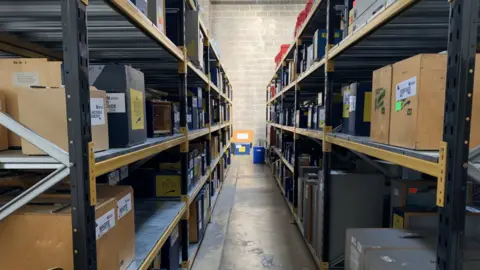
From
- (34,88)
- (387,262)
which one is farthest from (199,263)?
(34,88)

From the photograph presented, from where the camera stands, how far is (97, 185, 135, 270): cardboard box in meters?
1.01

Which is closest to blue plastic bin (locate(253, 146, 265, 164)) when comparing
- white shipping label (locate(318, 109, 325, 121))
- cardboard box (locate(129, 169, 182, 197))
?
white shipping label (locate(318, 109, 325, 121))

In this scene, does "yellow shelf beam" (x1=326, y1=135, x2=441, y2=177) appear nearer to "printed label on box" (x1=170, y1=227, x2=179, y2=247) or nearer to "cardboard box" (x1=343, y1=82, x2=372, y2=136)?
"cardboard box" (x1=343, y1=82, x2=372, y2=136)

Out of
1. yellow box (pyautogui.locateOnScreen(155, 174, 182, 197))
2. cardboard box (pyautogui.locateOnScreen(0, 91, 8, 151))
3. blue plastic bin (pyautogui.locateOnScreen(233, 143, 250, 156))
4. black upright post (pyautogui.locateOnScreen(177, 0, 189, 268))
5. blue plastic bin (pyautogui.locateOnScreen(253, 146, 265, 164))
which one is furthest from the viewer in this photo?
blue plastic bin (pyautogui.locateOnScreen(233, 143, 250, 156))

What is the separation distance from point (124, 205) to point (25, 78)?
54 cm

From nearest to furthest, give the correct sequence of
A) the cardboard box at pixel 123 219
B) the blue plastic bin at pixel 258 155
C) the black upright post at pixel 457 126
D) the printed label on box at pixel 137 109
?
the black upright post at pixel 457 126
the cardboard box at pixel 123 219
the printed label on box at pixel 137 109
the blue plastic bin at pixel 258 155

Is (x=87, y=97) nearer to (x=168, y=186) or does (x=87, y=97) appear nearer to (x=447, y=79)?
(x=447, y=79)

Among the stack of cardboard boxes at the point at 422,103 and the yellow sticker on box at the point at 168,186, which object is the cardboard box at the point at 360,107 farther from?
the yellow sticker on box at the point at 168,186

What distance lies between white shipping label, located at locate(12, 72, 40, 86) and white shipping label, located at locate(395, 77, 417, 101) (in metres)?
1.23

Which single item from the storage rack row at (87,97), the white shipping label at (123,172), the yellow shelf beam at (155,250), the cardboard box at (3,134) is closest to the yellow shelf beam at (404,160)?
the storage rack row at (87,97)

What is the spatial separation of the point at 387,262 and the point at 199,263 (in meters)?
1.59

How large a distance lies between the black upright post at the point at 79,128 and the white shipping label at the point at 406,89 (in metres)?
0.97

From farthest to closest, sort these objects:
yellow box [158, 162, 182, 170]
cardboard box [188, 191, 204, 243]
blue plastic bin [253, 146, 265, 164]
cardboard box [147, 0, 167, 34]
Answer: blue plastic bin [253, 146, 265, 164] < cardboard box [188, 191, 204, 243] < yellow box [158, 162, 182, 170] < cardboard box [147, 0, 167, 34]

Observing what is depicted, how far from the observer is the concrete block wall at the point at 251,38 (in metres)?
7.15
